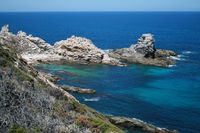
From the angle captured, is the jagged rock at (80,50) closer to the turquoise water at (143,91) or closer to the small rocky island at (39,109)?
the turquoise water at (143,91)

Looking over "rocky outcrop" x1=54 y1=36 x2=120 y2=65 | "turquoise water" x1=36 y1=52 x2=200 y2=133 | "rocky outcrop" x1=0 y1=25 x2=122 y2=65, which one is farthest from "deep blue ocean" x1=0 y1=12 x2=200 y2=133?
"rocky outcrop" x1=0 y1=25 x2=122 y2=65

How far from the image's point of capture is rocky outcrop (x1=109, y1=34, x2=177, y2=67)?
7867 cm

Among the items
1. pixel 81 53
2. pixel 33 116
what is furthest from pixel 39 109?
pixel 81 53

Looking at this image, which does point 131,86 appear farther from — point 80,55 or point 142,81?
point 80,55

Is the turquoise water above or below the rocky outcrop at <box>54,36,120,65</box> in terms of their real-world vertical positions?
below

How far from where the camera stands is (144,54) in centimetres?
8244

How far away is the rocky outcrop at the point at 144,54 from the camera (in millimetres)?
78669

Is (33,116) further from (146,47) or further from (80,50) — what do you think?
(146,47)

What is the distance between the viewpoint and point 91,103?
4469 cm

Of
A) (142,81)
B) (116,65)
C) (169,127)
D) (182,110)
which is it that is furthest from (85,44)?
(169,127)

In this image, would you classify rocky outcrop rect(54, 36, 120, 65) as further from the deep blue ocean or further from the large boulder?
the large boulder

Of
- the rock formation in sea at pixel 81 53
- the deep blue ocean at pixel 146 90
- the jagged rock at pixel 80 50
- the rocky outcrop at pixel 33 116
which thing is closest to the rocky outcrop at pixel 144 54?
the rock formation in sea at pixel 81 53

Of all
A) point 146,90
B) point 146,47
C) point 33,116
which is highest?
point 33,116

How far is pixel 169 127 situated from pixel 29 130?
1112 inches
